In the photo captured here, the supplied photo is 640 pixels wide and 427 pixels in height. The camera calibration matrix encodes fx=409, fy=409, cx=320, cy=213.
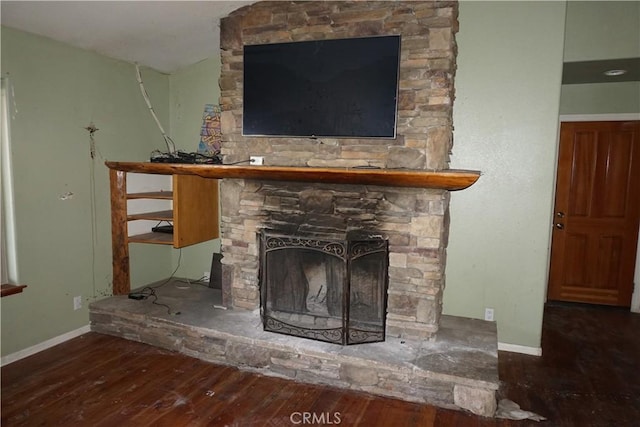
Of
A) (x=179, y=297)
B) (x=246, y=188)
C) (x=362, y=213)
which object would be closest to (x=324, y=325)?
(x=362, y=213)

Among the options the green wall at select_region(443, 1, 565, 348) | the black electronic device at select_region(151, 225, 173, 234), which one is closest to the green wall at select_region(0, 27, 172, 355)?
the black electronic device at select_region(151, 225, 173, 234)

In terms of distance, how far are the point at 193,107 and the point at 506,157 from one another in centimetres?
288

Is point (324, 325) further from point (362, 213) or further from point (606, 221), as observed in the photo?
point (606, 221)

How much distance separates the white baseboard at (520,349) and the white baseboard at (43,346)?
3.43 metres

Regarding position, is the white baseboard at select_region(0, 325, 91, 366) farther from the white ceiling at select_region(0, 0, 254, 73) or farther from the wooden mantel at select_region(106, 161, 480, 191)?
the white ceiling at select_region(0, 0, 254, 73)

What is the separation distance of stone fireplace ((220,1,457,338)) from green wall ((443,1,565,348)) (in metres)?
0.36

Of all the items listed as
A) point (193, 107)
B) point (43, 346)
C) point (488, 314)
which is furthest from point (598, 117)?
point (43, 346)

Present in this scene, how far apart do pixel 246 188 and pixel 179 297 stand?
1241 mm

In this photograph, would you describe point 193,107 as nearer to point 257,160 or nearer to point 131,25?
point 131,25

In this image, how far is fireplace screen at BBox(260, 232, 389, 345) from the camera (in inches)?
113

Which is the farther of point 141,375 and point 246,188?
point 246,188

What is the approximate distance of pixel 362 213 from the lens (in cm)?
293

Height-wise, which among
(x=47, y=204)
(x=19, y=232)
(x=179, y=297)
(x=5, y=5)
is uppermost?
(x=5, y=5)

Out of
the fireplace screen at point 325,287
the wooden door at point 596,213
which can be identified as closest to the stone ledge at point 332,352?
the fireplace screen at point 325,287
